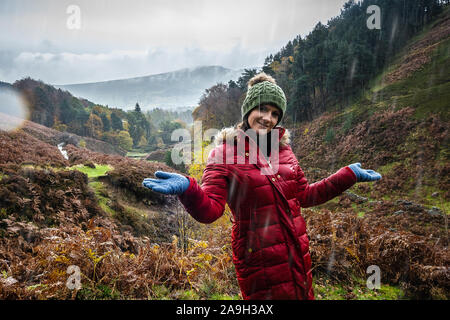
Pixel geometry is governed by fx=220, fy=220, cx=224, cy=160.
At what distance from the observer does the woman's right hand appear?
1334 millimetres

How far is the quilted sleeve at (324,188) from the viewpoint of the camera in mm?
2080

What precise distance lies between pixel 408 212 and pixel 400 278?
371 inches

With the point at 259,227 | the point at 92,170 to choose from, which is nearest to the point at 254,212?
the point at 259,227

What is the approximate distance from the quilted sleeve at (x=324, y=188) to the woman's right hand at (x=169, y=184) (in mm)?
1171

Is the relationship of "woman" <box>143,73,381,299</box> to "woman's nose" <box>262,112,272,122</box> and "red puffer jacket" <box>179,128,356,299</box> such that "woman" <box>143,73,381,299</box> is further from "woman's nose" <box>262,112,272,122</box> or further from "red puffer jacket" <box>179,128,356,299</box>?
"woman's nose" <box>262,112,272,122</box>

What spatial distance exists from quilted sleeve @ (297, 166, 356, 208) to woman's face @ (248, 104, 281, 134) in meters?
0.52

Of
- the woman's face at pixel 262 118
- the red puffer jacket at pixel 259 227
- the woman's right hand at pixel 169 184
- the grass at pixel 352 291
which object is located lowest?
the grass at pixel 352 291

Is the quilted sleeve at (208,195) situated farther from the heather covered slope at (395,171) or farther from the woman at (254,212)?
the heather covered slope at (395,171)

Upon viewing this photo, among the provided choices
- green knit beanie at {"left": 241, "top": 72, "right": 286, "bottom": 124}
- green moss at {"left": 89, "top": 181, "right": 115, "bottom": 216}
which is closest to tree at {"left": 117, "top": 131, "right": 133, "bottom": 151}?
green moss at {"left": 89, "top": 181, "right": 115, "bottom": 216}

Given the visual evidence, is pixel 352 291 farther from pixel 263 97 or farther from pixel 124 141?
pixel 124 141

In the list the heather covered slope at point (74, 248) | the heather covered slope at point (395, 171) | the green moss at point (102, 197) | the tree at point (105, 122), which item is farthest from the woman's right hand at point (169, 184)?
the tree at point (105, 122)
